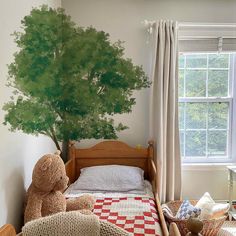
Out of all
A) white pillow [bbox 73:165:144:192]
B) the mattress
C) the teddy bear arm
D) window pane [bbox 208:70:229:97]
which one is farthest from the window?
the teddy bear arm

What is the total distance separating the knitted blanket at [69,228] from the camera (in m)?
1.12

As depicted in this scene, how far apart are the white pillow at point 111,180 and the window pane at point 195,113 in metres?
0.83

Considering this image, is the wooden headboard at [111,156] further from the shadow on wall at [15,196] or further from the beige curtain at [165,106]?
the shadow on wall at [15,196]

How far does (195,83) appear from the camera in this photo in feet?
9.21

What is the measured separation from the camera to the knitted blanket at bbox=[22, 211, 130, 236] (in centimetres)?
112

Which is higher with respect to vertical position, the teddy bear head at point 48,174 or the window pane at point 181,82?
the window pane at point 181,82

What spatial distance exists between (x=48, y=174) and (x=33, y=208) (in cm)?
20

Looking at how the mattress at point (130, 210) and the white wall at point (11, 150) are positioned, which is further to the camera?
the mattress at point (130, 210)

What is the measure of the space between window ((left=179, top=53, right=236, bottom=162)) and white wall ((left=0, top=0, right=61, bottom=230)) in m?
1.67

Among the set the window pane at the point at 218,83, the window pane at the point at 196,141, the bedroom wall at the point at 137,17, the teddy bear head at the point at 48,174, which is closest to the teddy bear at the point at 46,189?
the teddy bear head at the point at 48,174

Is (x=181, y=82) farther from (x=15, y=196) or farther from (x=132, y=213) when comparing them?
(x=15, y=196)

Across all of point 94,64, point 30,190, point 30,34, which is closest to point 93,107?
point 94,64

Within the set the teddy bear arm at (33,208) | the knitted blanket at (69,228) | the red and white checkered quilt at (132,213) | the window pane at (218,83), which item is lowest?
the red and white checkered quilt at (132,213)

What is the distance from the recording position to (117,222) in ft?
5.61
